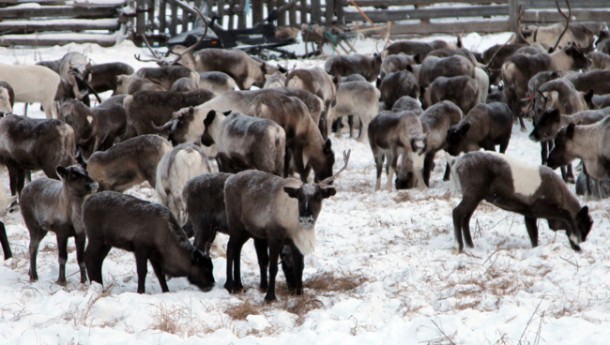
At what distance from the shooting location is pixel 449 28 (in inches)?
1088

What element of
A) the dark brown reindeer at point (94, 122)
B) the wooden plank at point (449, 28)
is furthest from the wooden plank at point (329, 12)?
the dark brown reindeer at point (94, 122)

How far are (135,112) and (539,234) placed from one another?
670 cm

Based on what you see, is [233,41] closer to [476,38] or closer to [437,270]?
[476,38]

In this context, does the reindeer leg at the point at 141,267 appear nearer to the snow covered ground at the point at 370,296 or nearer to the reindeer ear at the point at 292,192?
the snow covered ground at the point at 370,296

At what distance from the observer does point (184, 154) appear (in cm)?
982

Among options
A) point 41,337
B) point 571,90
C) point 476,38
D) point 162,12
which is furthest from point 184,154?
point 476,38

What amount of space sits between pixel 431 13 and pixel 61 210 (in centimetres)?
2055

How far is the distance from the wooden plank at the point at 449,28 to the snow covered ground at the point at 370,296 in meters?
17.2

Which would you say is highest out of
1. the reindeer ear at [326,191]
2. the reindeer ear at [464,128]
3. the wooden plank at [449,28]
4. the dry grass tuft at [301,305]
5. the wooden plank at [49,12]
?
the reindeer ear at [326,191]

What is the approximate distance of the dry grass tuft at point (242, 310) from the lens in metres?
7.20

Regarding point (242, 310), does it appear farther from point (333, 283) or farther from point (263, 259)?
point (333, 283)

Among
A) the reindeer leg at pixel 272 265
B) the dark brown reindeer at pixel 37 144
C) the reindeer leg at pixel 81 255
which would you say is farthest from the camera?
the dark brown reindeer at pixel 37 144

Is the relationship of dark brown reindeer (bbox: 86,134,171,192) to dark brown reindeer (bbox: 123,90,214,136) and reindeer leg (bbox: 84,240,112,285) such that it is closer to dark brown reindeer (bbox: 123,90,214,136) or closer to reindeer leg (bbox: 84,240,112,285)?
reindeer leg (bbox: 84,240,112,285)

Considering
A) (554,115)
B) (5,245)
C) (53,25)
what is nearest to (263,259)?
(5,245)
